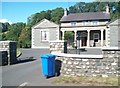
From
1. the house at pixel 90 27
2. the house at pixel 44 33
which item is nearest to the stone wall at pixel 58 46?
the house at pixel 90 27

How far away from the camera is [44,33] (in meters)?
43.7

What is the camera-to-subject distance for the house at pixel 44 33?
1683 inches

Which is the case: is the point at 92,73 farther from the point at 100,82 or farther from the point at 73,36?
the point at 73,36

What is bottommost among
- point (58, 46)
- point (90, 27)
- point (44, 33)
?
point (58, 46)

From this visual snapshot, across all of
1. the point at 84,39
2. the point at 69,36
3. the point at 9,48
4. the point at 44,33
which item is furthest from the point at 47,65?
the point at 84,39

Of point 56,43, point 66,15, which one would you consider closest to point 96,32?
point 66,15

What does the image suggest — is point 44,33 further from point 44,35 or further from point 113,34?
point 113,34

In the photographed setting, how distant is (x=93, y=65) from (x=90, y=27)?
3310 cm

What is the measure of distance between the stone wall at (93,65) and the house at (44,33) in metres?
31.9

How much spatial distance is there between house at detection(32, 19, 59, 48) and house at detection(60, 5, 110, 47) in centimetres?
202

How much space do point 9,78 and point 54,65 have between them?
2106 millimetres

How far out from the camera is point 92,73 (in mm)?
10305

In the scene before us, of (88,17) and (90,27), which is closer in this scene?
(90,27)

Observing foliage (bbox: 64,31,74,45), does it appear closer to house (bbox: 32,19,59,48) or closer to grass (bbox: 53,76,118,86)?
house (bbox: 32,19,59,48)
